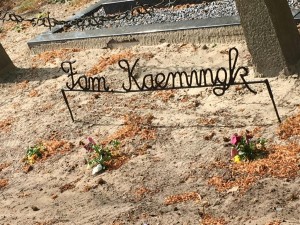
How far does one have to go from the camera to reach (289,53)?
6.17m

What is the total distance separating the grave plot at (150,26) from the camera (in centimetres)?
766

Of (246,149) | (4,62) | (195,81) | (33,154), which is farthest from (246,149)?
(4,62)

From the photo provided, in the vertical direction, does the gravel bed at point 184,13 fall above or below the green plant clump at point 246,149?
above

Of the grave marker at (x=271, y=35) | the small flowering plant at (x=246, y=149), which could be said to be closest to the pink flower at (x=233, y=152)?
the small flowering plant at (x=246, y=149)

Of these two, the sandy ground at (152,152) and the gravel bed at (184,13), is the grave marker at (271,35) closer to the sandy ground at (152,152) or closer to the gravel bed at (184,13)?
the sandy ground at (152,152)

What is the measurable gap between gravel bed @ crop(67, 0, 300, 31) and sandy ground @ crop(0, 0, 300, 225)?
0.78 meters

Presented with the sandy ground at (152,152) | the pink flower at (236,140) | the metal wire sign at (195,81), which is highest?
the metal wire sign at (195,81)

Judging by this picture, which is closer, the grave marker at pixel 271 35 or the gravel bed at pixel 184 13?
the grave marker at pixel 271 35

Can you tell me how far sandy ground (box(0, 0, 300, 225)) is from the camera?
172 inches

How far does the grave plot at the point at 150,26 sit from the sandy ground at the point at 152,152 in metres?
0.19

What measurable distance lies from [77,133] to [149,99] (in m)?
0.95

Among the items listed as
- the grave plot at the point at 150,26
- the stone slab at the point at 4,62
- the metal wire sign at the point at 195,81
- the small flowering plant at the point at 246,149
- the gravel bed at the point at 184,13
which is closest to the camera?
the small flowering plant at the point at 246,149

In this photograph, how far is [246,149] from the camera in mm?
4781

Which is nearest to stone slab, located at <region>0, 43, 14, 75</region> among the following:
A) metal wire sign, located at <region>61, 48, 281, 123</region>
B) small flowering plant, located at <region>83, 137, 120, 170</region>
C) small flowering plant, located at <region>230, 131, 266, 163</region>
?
metal wire sign, located at <region>61, 48, 281, 123</region>
